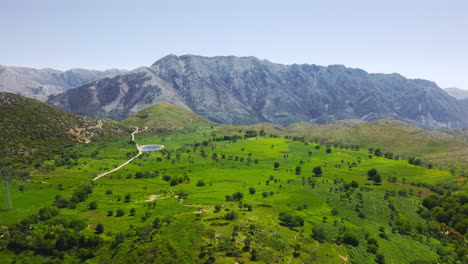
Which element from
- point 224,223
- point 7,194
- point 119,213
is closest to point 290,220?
point 224,223

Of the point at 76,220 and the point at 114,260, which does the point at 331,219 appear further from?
the point at 76,220

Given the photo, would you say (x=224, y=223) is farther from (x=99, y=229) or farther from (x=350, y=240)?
(x=350, y=240)

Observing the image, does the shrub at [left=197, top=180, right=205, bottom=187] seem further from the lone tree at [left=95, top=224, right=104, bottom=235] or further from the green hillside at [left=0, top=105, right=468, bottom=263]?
the lone tree at [left=95, top=224, right=104, bottom=235]

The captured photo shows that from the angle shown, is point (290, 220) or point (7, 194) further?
point (7, 194)

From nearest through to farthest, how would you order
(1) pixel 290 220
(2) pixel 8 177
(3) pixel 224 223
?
(3) pixel 224 223 < (1) pixel 290 220 < (2) pixel 8 177

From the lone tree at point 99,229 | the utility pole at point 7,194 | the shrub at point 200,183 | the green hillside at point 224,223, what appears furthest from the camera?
the shrub at point 200,183

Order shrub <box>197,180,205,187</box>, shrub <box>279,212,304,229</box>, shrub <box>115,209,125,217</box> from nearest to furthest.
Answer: shrub <box>279,212,304,229</box> → shrub <box>115,209,125,217</box> → shrub <box>197,180,205,187</box>

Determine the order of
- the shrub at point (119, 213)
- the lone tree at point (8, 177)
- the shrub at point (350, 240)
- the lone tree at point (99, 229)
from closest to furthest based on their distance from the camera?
the lone tree at point (99, 229) < the shrub at point (350, 240) < the shrub at point (119, 213) < the lone tree at point (8, 177)

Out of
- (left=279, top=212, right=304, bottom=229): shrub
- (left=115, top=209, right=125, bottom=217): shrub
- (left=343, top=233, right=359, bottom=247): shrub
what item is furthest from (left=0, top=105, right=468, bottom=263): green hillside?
(left=115, top=209, right=125, bottom=217): shrub

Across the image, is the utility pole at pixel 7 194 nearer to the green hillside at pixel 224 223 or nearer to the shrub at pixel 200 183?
the green hillside at pixel 224 223

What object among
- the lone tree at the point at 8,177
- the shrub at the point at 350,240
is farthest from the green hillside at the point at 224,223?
the lone tree at the point at 8,177

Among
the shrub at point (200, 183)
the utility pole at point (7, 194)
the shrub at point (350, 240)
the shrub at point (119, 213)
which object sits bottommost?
the shrub at point (350, 240)

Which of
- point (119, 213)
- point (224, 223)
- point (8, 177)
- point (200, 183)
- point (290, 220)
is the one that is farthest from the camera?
point (200, 183)

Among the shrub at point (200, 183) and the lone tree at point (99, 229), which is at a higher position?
the shrub at point (200, 183)
